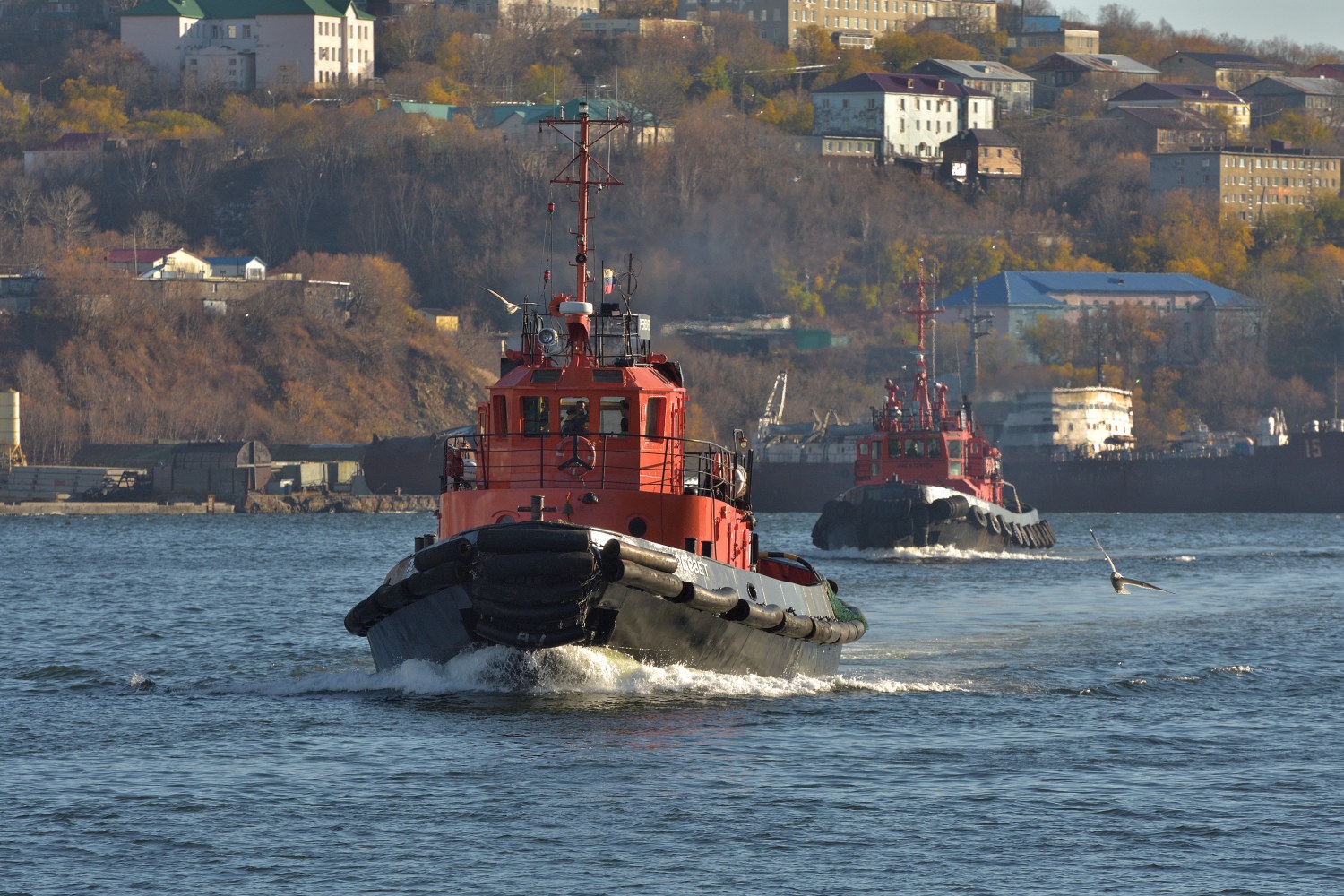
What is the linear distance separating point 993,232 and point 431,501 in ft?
267

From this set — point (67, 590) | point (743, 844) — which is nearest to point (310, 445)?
point (67, 590)

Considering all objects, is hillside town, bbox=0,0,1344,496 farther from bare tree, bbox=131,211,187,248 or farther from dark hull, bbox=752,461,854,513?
dark hull, bbox=752,461,854,513

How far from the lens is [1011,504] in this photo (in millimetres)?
94625

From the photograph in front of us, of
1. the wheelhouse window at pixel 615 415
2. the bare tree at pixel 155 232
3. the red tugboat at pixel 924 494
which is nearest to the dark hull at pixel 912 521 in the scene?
the red tugboat at pixel 924 494

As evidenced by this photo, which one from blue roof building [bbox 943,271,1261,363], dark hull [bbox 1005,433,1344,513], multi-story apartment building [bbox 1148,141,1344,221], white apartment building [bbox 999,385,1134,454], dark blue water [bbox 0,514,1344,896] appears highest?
multi-story apartment building [bbox 1148,141,1344,221]

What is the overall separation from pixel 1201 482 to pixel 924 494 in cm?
5037

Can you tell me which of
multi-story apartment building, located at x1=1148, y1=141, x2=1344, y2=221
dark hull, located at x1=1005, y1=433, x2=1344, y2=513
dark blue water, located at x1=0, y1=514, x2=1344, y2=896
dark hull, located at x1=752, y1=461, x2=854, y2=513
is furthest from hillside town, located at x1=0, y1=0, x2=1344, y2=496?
dark blue water, located at x1=0, y1=514, x2=1344, y2=896

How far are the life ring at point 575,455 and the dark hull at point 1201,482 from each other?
298 ft

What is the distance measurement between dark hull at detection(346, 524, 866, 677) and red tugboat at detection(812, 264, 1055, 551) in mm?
39297

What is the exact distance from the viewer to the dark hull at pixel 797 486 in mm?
116562

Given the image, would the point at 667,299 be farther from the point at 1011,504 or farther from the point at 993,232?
the point at 1011,504

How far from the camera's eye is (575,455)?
92.1 feet

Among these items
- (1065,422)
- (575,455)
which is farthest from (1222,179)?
(575,455)

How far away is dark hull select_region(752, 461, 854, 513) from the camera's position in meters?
117
